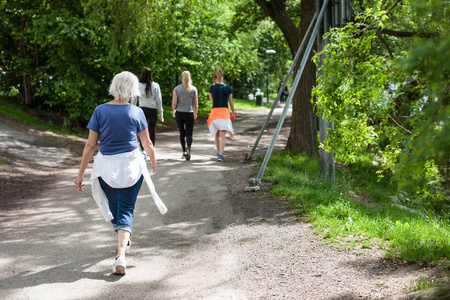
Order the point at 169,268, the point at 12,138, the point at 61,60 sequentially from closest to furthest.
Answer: the point at 169,268 < the point at 12,138 < the point at 61,60

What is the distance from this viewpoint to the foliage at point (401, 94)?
8.18 feet

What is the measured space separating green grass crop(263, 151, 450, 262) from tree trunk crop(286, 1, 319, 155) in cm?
126

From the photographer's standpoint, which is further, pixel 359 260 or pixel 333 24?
pixel 333 24

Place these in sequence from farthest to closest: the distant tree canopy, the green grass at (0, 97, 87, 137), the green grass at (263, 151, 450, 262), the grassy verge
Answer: the grassy verge < the green grass at (0, 97, 87, 137) < the distant tree canopy < the green grass at (263, 151, 450, 262)

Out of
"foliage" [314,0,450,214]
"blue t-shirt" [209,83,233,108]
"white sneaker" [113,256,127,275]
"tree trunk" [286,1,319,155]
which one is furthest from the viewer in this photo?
"tree trunk" [286,1,319,155]

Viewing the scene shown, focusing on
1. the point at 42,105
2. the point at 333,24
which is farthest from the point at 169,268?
the point at 42,105

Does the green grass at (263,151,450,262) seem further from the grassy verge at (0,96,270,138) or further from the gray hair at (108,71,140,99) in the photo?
the grassy verge at (0,96,270,138)

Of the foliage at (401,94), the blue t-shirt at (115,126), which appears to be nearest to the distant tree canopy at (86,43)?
the foliage at (401,94)

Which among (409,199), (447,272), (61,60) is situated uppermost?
(61,60)

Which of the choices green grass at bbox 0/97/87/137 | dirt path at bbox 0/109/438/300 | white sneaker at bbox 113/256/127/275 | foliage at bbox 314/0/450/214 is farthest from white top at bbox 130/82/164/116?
green grass at bbox 0/97/87/137

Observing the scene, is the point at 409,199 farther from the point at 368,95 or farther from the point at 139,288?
the point at 139,288

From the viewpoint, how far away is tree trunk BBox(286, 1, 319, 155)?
1074cm

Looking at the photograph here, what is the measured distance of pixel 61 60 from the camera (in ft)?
52.6

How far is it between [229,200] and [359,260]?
2.99m
